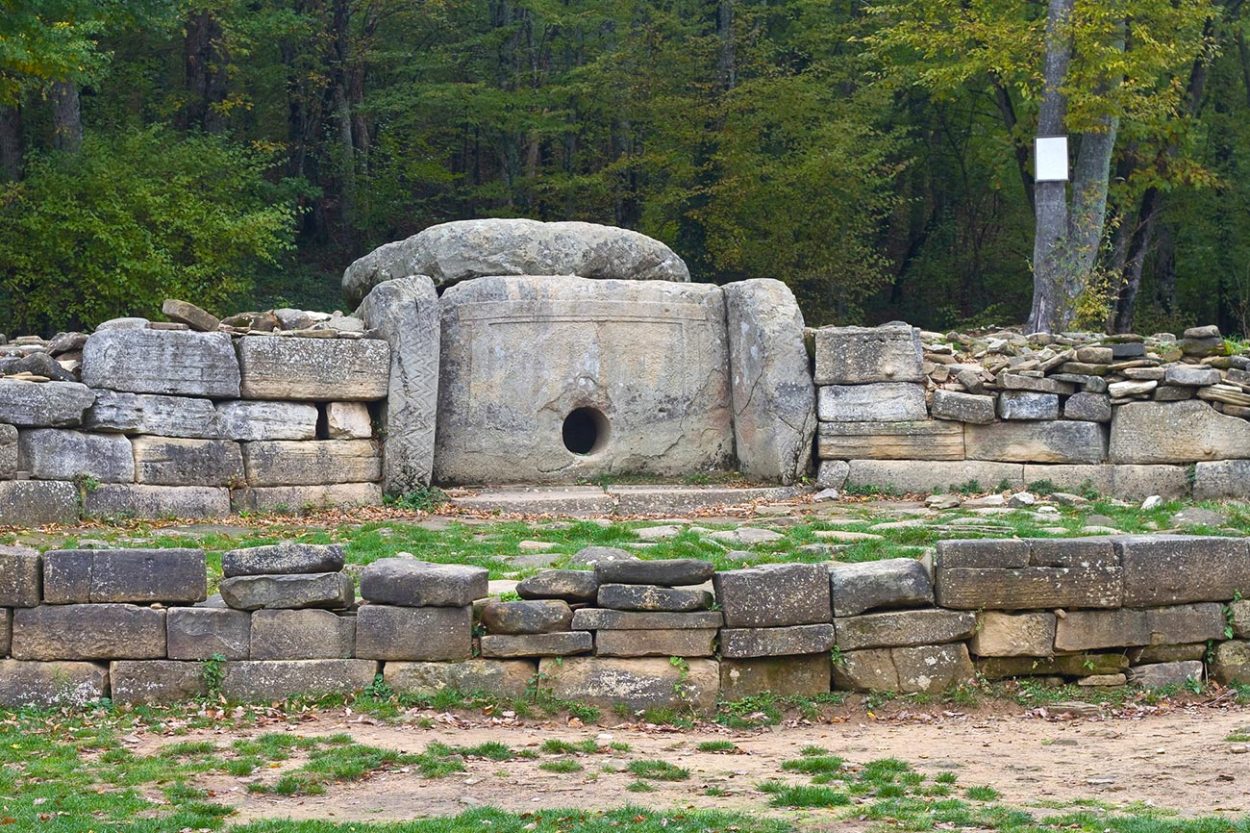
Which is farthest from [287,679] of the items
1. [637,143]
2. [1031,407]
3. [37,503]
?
[637,143]

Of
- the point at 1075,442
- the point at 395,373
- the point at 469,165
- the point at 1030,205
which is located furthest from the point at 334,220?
the point at 1075,442

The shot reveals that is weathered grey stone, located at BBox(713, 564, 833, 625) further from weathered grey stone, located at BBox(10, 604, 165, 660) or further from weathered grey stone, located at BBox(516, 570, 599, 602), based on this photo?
weathered grey stone, located at BBox(10, 604, 165, 660)

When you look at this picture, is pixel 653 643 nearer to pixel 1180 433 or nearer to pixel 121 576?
pixel 121 576

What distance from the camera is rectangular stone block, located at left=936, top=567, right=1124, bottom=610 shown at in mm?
9656

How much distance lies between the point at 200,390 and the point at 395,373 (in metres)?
1.79

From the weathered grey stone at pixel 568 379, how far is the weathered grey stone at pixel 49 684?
6436mm

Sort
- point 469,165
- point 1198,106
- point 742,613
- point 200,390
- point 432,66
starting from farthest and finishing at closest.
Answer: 1. point 469,165
2. point 432,66
3. point 1198,106
4. point 200,390
5. point 742,613

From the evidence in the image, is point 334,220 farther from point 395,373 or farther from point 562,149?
point 395,373

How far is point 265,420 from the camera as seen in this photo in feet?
47.3

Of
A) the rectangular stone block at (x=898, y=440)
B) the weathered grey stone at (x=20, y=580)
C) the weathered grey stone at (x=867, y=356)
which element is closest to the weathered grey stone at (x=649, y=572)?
the weathered grey stone at (x=20, y=580)

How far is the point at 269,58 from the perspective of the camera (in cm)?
2870

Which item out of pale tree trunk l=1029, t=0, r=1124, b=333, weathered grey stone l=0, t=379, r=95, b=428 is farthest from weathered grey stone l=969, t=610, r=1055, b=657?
pale tree trunk l=1029, t=0, r=1124, b=333

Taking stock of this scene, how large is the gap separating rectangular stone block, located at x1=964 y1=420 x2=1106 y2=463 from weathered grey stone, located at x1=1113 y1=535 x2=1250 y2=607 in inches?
203

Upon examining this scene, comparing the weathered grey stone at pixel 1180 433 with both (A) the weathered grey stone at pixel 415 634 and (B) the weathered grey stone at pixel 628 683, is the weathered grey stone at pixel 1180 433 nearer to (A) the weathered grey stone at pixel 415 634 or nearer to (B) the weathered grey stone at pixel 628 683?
(B) the weathered grey stone at pixel 628 683
